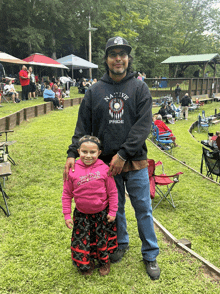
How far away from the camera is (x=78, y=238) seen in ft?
9.14

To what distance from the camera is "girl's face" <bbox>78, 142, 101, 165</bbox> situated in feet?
8.74

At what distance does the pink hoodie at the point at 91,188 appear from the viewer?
8.82 feet

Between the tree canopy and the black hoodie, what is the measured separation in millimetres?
26059

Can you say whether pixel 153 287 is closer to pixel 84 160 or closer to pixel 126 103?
pixel 84 160

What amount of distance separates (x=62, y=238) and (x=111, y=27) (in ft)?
120

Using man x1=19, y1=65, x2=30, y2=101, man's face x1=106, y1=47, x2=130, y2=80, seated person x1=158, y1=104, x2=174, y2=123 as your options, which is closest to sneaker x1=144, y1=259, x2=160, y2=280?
man's face x1=106, y1=47, x2=130, y2=80

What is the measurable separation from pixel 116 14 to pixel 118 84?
36637mm

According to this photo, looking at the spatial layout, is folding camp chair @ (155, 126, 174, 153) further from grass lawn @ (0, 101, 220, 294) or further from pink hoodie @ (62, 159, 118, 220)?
pink hoodie @ (62, 159, 118, 220)

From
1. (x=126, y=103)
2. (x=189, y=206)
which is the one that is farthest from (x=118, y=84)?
(x=189, y=206)

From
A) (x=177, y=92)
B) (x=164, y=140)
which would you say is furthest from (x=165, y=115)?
(x=177, y=92)

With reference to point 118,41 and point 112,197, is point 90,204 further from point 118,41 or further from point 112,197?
point 118,41

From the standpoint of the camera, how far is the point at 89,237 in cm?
283

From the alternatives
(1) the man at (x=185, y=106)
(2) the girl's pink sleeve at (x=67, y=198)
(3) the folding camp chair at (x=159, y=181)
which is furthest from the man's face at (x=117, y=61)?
(1) the man at (x=185, y=106)

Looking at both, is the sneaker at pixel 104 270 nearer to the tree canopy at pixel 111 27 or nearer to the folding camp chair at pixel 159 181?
the folding camp chair at pixel 159 181
